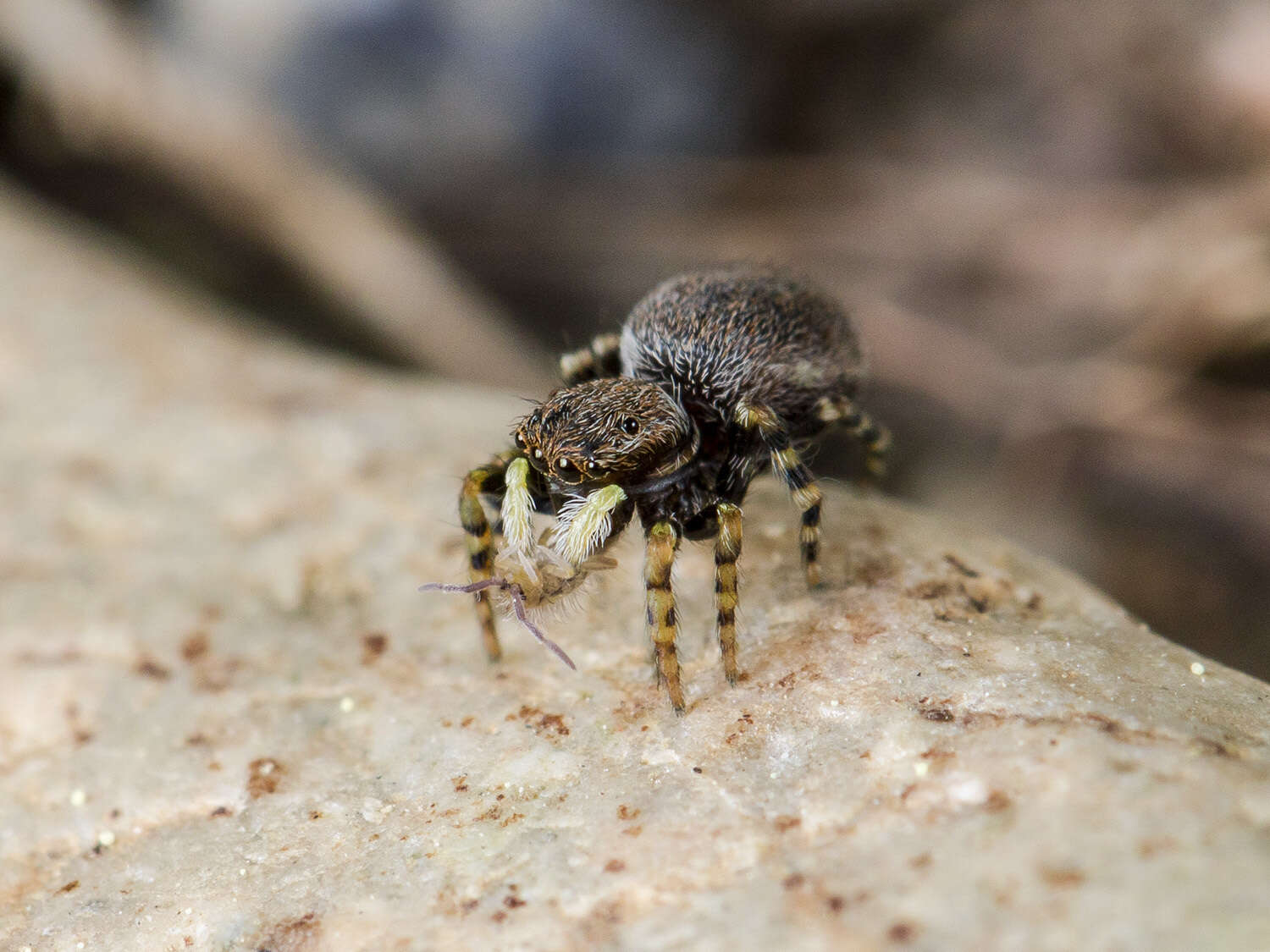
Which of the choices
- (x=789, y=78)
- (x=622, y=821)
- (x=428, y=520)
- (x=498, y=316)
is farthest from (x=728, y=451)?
(x=789, y=78)

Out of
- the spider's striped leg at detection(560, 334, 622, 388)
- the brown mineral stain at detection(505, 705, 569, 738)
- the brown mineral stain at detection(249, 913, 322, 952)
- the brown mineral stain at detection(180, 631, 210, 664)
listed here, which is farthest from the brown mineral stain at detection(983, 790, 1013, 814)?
the brown mineral stain at detection(180, 631, 210, 664)

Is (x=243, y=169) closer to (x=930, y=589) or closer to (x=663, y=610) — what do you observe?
(x=663, y=610)

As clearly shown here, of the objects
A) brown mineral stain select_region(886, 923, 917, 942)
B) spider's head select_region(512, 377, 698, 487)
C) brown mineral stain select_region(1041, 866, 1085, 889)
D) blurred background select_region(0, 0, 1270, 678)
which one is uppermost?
blurred background select_region(0, 0, 1270, 678)

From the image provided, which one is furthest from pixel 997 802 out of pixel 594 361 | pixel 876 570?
pixel 594 361

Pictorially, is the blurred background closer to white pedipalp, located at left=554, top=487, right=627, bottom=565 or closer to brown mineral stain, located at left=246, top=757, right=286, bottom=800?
white pedipalp, located at left=554, top=487, right=627, bottom=565

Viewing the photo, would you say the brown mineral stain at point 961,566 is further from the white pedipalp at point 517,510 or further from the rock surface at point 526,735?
the white pedipalp at point 517,510

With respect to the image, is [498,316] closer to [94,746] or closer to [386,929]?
[94,746]
